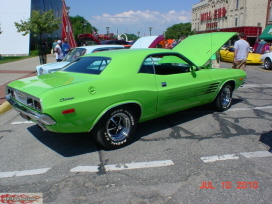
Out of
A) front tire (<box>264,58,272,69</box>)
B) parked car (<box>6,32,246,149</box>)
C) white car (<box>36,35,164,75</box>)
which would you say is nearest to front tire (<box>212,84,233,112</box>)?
parked car (<box>6,32,246,149</box>)

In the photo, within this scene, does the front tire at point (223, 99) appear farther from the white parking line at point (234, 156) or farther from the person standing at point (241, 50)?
the person standing at point (241, 50)

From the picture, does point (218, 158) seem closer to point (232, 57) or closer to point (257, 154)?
point (257, 154)

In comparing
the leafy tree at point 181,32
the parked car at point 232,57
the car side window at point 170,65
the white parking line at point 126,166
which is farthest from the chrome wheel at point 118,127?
the leafy tree at point 181,32

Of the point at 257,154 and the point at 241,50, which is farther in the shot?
the point at 241,50

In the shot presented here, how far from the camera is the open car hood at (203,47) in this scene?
5816 millimetres

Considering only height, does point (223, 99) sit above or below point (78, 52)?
below

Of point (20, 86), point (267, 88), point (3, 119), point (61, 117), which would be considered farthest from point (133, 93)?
point (267, 88)

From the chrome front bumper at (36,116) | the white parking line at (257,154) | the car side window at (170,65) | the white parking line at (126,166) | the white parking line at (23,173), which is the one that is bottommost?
the white parking line at (257,154)

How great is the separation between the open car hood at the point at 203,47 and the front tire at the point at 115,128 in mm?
2307

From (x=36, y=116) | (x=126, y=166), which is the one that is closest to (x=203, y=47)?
(x=126, y=166)

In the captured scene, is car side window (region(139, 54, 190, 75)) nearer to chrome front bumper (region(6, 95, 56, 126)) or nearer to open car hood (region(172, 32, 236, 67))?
open car hood (region(172, 32, 236, 67))

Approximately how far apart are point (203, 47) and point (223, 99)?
4.17 ft

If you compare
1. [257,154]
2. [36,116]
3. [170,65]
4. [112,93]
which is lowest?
[257,154]

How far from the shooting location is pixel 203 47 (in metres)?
6.06
